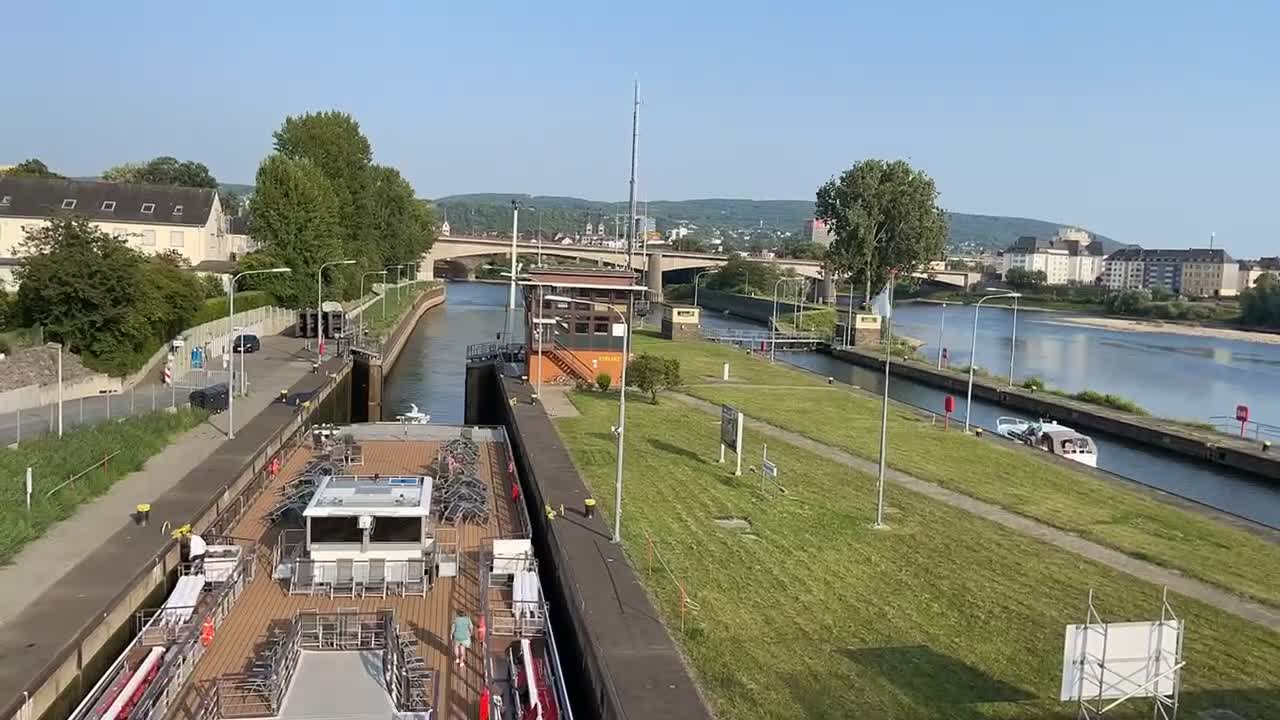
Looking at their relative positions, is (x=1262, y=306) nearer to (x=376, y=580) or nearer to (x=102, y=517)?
(x=376, y=580)

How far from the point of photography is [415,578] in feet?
61.2

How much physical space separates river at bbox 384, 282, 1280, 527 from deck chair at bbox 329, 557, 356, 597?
95.4 feet

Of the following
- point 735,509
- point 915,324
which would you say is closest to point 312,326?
point 735,509

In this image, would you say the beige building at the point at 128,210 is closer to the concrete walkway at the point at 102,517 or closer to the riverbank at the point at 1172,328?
the concrete walkway at the point at 102,517

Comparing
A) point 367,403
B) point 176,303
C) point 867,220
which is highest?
point 867,220

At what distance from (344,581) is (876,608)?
9.85 metres

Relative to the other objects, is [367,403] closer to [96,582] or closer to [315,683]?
[96,582]

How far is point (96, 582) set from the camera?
1800 centimetres

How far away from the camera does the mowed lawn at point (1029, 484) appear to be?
73.4 feet

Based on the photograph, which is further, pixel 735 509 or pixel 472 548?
pixel 735 509

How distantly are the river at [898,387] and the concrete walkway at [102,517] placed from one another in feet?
59.3

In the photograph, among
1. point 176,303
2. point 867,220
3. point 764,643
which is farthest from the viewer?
point 867,220

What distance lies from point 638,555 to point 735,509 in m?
4.99

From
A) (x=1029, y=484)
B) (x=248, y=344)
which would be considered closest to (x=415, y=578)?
(x=1029, y=484)
